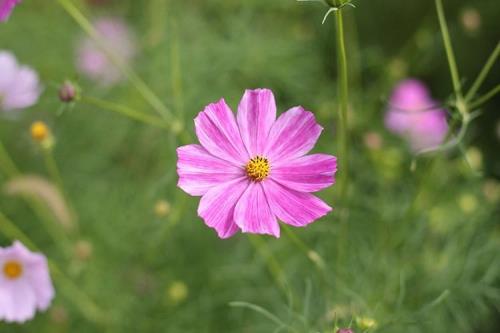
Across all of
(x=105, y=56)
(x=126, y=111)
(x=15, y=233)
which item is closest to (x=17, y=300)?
(x=15, y=233)

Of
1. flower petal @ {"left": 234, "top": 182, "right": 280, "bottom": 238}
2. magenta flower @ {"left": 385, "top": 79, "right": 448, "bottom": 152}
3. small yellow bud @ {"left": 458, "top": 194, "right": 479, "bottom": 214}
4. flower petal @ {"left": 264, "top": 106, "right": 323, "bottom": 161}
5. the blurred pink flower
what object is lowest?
flower petal @ {"left": 234, "top": 182, "right": 280, "bottom": 238}

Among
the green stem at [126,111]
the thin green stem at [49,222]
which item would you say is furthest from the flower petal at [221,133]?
the thin green stem at [49,222]

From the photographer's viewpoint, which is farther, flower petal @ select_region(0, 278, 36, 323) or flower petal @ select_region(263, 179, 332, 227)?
flower petal @ select_region(0, 278, 36, 323)

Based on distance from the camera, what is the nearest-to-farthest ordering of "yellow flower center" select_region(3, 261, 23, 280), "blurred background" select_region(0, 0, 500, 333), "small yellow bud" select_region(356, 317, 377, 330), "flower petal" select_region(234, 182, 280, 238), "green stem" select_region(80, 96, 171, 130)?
"flower petal" select_region(234, 182, 280, 238)
"small yellow bud" select_region(356, 317, 377, 330)
"green stem" select_region(80, 96, 171, 130)
"yellow flower center" select_region(3, 261, 23, 280)
"blurred background" select_region(0, 0, 500, 333)

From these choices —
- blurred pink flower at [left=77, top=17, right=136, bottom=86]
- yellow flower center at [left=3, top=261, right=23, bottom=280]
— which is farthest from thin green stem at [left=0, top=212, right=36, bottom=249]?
blurred pink flower at [left=77, top=17, right=136, bottom=86]

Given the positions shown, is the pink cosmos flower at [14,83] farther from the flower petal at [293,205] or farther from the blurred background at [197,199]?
the flower petal at [293,205]

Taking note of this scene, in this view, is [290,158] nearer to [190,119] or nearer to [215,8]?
[190,119]

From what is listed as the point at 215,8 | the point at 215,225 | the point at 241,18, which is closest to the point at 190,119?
the point at 241,18

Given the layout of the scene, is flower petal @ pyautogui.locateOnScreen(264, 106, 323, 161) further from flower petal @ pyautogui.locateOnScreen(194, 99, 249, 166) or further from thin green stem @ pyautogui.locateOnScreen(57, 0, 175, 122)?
thin green stem @ pyautogui.locateOnScreen(57, 0, 175, 122)
